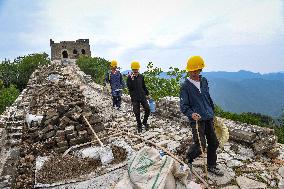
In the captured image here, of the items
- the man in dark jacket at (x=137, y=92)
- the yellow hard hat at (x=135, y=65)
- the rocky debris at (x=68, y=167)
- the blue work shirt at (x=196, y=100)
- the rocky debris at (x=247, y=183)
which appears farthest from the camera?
the man in dark jacket at (x=137, y=92)

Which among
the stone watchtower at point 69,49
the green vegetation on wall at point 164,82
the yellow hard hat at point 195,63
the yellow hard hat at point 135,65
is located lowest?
the green vegetation on wall at point 164,82

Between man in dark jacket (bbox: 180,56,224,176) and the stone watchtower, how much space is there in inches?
2302

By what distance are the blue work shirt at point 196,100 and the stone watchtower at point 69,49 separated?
192 feet

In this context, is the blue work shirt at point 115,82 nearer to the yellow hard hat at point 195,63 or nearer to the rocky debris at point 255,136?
the rocky debris at point 255,136

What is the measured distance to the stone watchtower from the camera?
61938 mm

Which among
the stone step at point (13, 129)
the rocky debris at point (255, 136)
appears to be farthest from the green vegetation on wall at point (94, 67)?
the rocky debris at point (255, 136)

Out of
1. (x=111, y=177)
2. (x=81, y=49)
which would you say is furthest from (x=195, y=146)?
(x=81, y=49)

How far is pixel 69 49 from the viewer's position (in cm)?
6266

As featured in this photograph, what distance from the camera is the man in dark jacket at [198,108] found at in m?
5.43

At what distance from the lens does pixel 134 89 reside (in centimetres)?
894

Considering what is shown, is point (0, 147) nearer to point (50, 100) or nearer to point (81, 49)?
point (50, 100)

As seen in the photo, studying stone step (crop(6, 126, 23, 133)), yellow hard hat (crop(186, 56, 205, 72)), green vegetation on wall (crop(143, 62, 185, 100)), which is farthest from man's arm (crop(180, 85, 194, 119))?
green vegetation on wall (crop(143, 62, 185, 100))

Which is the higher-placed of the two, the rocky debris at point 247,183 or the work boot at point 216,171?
the work boot at point 216,171

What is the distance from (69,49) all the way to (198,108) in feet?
196
